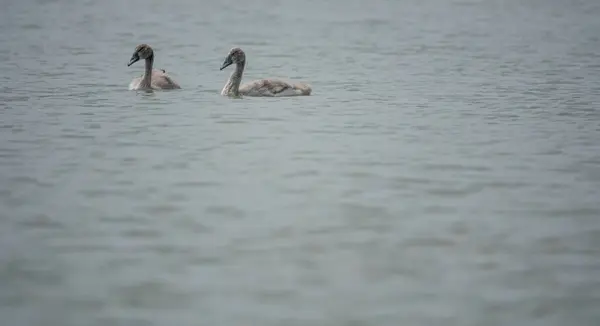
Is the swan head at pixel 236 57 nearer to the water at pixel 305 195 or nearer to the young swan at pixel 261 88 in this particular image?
the young swan at pixel 261 88

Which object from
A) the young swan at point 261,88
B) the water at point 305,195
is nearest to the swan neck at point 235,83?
the young swan at point 261,88

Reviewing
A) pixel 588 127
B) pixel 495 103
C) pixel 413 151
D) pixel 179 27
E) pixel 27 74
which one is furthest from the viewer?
pixel 179 27

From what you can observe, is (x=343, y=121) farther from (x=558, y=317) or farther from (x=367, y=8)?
(x=367, y=8)

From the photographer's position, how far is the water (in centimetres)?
1002

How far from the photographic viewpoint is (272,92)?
23.7 meters

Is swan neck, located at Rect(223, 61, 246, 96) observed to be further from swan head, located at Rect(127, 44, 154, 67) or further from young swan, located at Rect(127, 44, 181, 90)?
swan head, located at Rect(127, 44, 154, 67)

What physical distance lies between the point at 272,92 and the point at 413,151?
6557 millimetres

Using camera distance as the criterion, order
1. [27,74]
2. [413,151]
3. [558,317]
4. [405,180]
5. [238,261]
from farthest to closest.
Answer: [27,74]
[413,151]
[405,180]
[238,261]
[558,317]

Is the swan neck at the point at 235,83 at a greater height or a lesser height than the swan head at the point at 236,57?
lesser

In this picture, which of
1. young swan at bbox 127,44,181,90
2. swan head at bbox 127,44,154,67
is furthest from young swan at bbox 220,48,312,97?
swan head at bbox 127,44,154,67

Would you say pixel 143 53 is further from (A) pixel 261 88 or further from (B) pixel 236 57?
(A) pixel 261 88

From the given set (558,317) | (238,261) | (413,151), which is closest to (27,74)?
(413,151)

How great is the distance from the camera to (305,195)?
14305 mm

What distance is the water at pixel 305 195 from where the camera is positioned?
10.0 m
